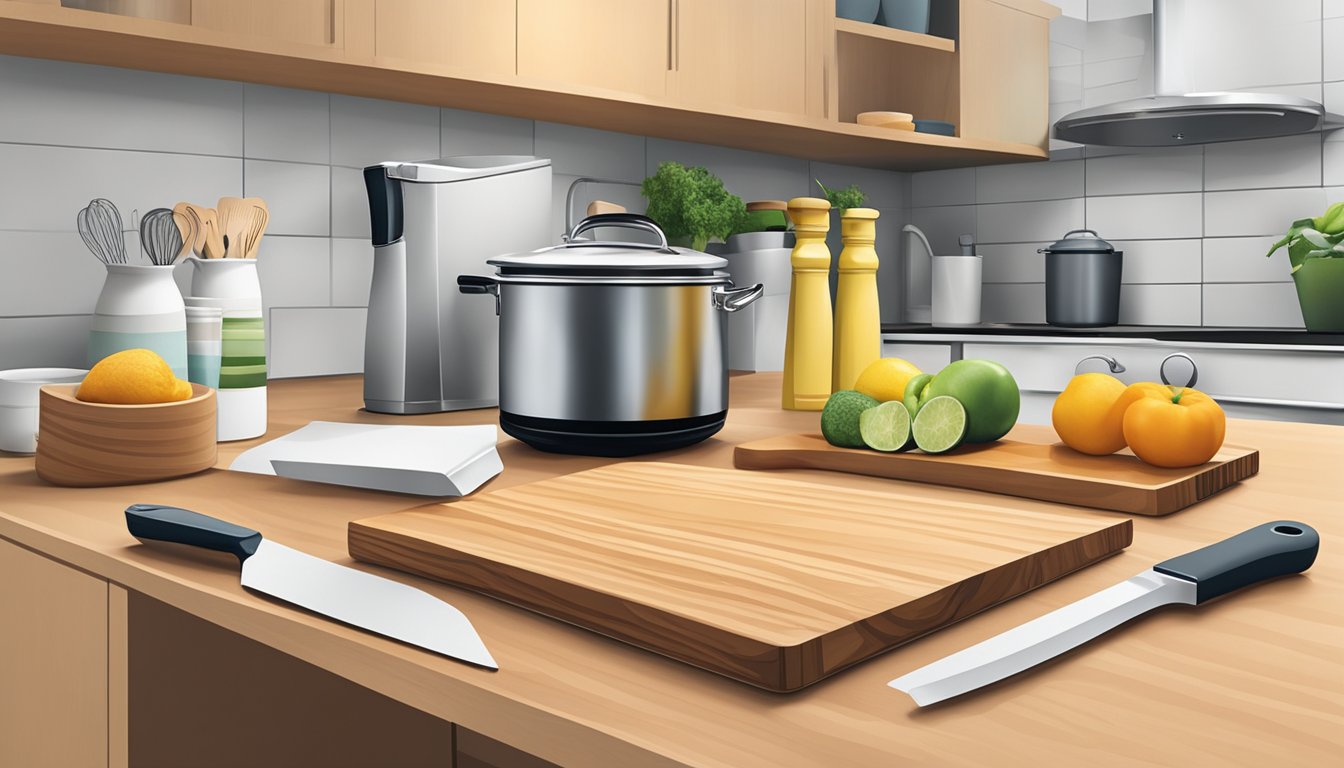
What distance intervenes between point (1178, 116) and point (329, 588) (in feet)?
8.37

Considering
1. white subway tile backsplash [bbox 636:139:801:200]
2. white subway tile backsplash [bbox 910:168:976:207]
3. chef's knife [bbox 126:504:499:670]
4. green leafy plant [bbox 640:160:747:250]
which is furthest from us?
white subway tile backsplash [bbox 910:168:976:207]

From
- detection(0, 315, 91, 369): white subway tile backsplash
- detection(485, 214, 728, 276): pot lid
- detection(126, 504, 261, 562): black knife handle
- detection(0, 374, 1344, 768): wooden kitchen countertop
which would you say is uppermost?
detection(485, 214, 728, 276): pot lid

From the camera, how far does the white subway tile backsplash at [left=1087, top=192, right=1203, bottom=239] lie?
2.85 m

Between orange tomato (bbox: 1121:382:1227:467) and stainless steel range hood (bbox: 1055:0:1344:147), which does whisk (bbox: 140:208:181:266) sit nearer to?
orange tomato (bbox: 1121:382:1227:467)

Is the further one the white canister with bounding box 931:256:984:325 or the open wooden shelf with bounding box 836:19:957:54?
the white canister with bounding box 931:256:984:325

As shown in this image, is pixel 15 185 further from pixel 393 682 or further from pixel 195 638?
pixel 393 682

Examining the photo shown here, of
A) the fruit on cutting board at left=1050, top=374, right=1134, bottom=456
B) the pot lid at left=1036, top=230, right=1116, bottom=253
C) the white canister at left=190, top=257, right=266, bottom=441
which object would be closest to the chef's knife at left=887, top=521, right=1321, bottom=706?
the fruit on cutting board at left=1050, top=374, right=1134, bottom=456

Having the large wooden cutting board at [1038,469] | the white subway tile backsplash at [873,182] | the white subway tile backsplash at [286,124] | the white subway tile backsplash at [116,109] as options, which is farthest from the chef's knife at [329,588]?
the white subway tile backsplash at [873,182]

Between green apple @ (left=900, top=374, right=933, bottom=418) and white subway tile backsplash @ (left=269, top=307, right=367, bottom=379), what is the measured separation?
4.19 ft

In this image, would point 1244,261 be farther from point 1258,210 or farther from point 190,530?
point 190,530

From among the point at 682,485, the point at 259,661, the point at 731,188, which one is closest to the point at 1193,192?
the point at 731,188

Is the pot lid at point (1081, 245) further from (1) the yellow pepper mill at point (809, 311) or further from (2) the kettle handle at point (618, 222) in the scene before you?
(2) the kettle handle at point (618, 222)

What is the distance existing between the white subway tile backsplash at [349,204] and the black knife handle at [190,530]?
1369mm

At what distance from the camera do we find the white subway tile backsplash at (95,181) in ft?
5.15
